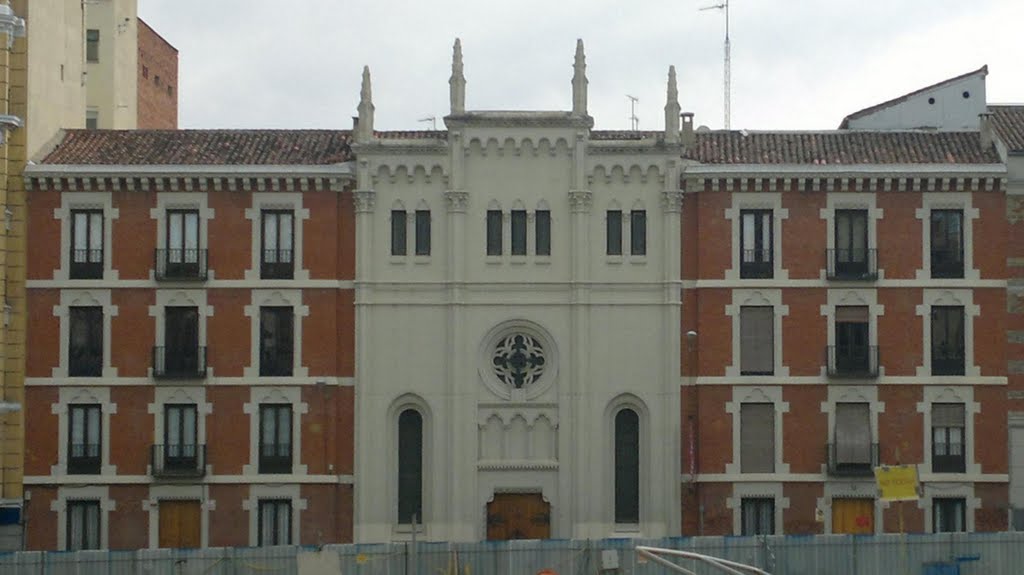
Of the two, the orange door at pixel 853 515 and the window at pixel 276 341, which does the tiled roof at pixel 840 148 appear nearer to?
the orange door at pixel 853 515

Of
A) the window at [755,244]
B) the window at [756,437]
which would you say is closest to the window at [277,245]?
the window at [755,244]

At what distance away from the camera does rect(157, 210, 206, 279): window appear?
64938 mm

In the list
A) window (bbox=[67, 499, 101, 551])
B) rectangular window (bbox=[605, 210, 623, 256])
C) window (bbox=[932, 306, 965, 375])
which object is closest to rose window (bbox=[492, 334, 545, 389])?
rectangular window (bbox=[605, 210, 623, 256])

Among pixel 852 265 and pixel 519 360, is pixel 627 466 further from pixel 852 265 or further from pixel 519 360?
pixel 852 265

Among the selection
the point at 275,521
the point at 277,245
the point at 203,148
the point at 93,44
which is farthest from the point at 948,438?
the point at 93,44

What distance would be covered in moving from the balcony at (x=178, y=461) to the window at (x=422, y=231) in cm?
954

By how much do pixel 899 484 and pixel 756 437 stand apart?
1267cm

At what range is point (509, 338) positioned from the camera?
65.5 meters

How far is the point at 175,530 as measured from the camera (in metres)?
64.2

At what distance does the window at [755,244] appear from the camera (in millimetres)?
65312

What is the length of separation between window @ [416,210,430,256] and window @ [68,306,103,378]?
417 inches

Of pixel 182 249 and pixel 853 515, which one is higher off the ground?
pixel 182 249

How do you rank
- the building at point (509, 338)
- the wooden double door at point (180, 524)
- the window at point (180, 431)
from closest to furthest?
the wooden double door at point (180, 524) → the building at point (509, 338) → the window at point (180, 431)

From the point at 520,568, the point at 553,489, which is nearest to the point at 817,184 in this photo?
the point at 553,489
